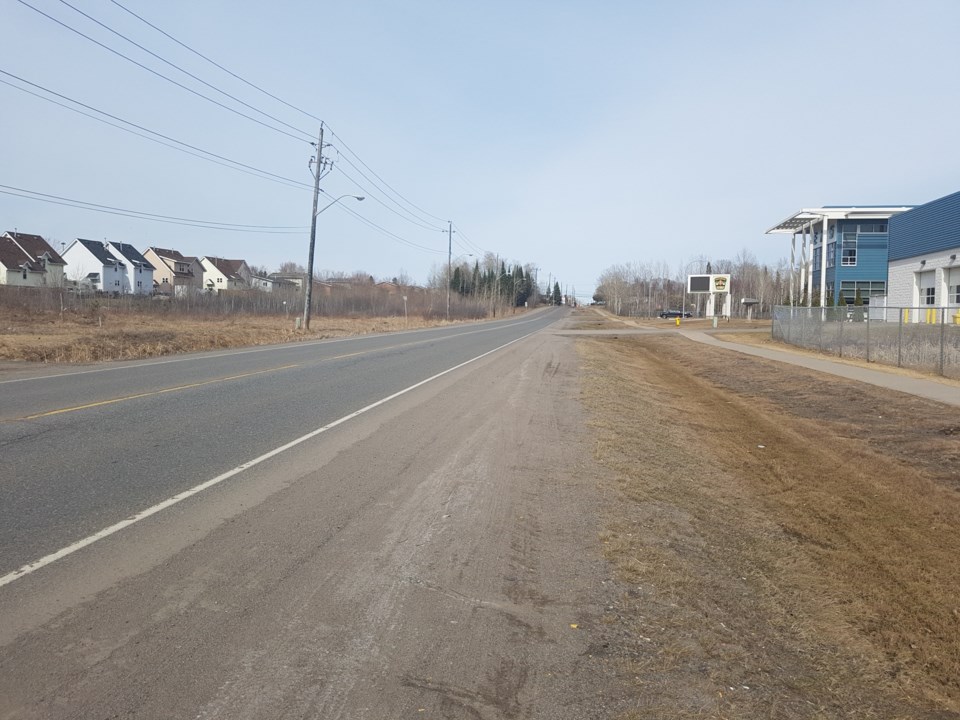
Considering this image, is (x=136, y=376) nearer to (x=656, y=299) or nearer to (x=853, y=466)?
(x=853, y=466)

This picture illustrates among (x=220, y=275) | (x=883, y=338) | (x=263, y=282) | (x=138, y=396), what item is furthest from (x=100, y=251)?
(x=883, y=338)

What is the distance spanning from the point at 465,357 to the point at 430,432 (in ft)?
45.1

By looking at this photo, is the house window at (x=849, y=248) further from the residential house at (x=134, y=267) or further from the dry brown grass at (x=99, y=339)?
the residential house at (x=134, y=267)

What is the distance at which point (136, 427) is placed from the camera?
917 centimetres

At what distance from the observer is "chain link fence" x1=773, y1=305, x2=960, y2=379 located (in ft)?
63.6

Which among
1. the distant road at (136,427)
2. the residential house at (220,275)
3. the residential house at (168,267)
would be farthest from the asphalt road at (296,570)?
the residential house at (220,275)

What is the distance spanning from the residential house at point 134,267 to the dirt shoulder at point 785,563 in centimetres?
8641

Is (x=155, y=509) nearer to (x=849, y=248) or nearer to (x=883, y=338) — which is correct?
(x=883, y=338)

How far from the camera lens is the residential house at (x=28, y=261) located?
66125 mm

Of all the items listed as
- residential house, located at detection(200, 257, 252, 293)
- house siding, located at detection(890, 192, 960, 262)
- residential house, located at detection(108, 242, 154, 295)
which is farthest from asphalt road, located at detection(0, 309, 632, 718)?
residential house, located at detection(200, 257, 252, 293)

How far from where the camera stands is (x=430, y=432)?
9727mm

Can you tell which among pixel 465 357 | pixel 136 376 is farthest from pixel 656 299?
pixel 136 376

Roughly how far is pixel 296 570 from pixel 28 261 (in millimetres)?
79051

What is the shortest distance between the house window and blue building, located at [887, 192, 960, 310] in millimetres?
16515
